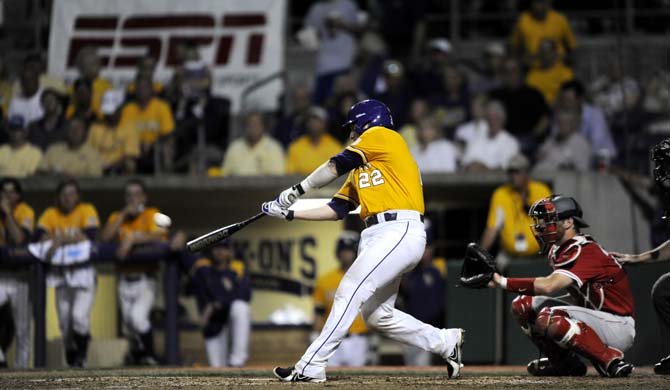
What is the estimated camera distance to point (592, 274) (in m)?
7.89

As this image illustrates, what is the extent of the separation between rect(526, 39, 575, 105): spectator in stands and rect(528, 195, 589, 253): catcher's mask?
20.5 ft

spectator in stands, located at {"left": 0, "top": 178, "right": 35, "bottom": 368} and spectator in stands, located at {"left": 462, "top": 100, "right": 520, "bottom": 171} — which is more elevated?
spectator in stands, located at {"left": 462, "top": 100, "right": 520, "bottom": 171}

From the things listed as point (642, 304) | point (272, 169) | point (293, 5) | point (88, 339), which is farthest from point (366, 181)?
point (293, 5)

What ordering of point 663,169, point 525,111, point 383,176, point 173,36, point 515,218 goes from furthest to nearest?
point 173,36, point 525,111, point 515,218, point 663,169, point 383,176

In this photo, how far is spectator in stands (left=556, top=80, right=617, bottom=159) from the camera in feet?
43.4

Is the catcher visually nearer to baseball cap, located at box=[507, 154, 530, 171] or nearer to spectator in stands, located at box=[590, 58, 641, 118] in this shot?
baseball cap, located at box=[507, 154, 530, 171]

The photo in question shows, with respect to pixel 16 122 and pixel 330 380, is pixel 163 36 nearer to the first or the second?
pixel 16 122

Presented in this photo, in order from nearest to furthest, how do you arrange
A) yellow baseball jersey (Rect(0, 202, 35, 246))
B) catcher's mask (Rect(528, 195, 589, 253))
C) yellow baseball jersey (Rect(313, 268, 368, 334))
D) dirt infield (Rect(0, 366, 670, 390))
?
dirt infield (Rect(0, 366, 670, 390)) → catcher's mask (Rect(528, 195, 589, 253)) → yellow baseball jersey (Rect(0, 202, 35, 246)) → yellow baseball jersey (Rect(313, 268, 368, 334))

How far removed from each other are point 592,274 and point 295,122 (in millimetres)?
6691

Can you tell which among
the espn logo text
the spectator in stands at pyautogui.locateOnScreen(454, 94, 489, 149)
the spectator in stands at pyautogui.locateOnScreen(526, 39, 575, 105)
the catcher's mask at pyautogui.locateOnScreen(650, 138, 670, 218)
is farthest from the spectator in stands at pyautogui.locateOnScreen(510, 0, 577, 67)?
the catcher's mask at pyautogui.locateOnScreen(650, 138, 670, 218)

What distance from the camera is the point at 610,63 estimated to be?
571 inches

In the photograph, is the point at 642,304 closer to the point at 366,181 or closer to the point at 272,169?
→ the point at 366,181

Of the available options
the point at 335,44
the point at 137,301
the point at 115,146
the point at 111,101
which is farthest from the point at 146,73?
the point at 137,301

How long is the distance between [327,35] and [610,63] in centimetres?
344
